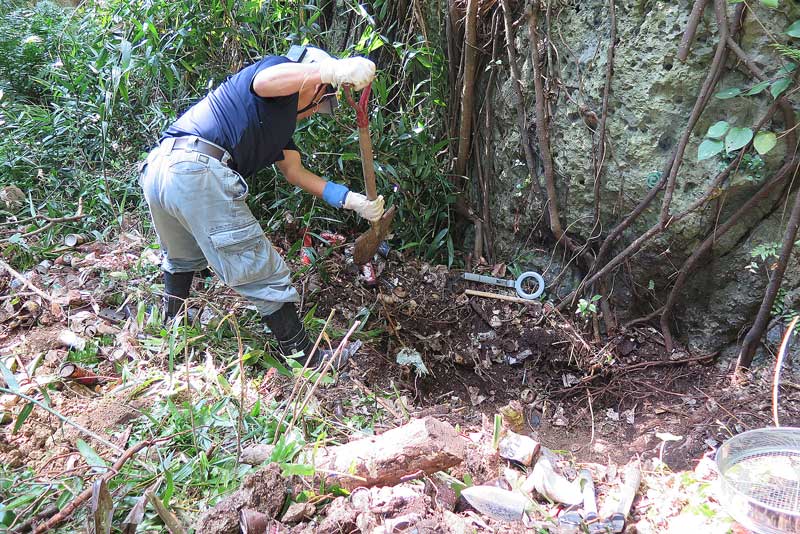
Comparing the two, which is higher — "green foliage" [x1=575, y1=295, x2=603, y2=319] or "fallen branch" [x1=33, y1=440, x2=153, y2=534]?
"fallen branch" [x1=33, y1=440, x2=153, y2=534]

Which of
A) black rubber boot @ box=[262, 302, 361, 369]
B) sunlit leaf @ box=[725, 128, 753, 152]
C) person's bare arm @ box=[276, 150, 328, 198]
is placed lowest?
black rubber boot @ box=[262, 302, 361, 369]

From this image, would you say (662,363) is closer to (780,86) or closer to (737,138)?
(737,138)

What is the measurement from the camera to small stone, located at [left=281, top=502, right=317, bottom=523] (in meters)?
1.42

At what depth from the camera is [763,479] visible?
1605 mm

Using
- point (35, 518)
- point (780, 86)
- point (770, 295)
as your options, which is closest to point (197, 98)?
point (35, 518)

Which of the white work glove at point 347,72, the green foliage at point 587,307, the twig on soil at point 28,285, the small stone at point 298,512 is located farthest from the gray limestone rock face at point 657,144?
the twig on soil at point 28,285

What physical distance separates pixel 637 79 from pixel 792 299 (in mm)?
1158

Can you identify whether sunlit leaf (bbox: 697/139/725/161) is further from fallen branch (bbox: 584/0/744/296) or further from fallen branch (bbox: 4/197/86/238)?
fallen branch (bbox: 4/197/86/238)

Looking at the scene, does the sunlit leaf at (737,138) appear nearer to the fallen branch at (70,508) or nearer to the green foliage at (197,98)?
the green foliage at (197,98)

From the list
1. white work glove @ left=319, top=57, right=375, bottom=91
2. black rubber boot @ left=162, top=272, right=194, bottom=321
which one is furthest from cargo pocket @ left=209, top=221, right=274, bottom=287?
white work glove @ left=319, top=57, right=375, bottom=91

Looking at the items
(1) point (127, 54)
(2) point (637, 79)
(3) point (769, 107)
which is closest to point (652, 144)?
(2) point (637, 79)

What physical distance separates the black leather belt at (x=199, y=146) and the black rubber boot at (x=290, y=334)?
69 centimetres

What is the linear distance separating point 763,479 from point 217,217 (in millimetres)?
2078

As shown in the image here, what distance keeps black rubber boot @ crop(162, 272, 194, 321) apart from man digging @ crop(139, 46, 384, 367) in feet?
0.67
